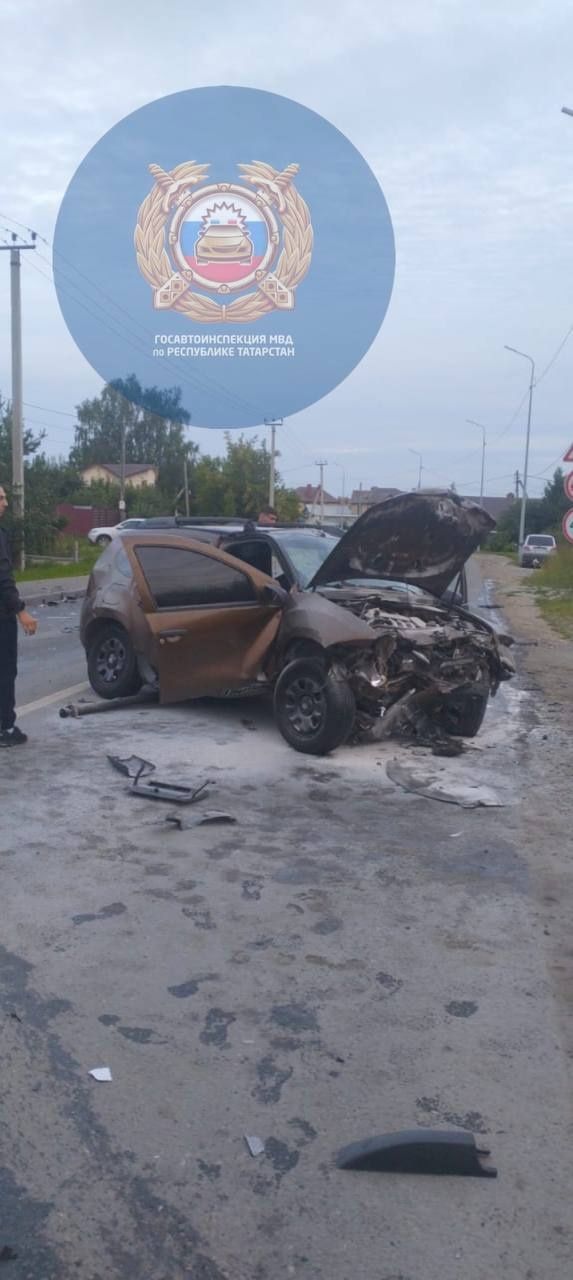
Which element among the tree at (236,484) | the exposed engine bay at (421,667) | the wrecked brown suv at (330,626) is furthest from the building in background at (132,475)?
the exposed engine bay at (421,667)

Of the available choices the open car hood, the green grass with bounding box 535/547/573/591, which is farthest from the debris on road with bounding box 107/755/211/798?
the green grass with bounding box 535/547/573/591

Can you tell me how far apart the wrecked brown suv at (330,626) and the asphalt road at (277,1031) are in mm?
1187

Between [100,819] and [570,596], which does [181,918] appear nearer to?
[100,819]

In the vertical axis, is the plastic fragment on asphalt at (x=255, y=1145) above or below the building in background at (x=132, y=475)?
below

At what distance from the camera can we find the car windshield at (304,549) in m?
10.1

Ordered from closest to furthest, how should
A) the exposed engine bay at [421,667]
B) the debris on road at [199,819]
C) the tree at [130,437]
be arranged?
1. the debris on road at [199,819]
2. the exposed engine bay at [421,667]
3. the tree at [130,437]

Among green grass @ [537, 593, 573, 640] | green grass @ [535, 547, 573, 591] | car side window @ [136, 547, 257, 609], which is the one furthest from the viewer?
green grass @ [535, 547, 573, 591]

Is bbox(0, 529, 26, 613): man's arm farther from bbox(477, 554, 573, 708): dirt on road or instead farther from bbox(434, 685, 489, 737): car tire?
bbox(477, 554, 573, 708): dirt on road

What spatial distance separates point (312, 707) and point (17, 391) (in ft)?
93.0

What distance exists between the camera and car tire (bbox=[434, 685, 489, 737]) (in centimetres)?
894

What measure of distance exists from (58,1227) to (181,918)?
214 cm

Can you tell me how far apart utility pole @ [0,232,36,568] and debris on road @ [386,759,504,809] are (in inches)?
1024

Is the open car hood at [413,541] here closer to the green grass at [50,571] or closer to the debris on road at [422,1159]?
the debris on road at [422,1159]

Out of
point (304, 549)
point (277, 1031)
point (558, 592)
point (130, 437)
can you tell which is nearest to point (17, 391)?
point (558, 592)
